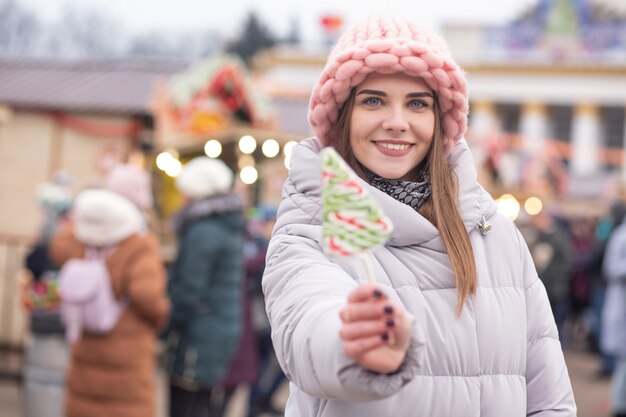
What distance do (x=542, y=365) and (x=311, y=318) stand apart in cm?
70

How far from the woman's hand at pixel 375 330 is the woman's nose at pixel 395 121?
0.61 metres

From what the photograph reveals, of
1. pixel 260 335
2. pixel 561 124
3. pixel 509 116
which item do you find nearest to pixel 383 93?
pixel 260 335

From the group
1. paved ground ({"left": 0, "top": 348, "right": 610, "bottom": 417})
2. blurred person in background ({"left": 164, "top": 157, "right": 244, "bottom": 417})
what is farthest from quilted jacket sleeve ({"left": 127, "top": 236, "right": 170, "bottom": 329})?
paved ground ({"left": 0, "top": 348, "right": 610, "bottom": 417})

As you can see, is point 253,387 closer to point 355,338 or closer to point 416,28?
point 416,28

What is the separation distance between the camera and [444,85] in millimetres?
2123

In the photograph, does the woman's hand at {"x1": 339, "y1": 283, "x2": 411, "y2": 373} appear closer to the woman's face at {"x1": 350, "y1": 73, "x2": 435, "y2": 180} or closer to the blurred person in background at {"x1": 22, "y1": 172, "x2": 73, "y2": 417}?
the woman's face at {"x1": 350, "y1": 73, "x2": 435, "y2": 180}

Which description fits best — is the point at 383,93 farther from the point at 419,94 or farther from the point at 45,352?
the point at 45,352

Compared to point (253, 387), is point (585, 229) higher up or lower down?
higher up

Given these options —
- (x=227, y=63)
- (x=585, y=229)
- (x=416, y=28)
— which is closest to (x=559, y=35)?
(x=585, y=229)

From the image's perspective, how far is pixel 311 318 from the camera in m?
1.70

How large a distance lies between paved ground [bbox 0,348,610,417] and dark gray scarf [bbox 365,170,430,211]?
532cm

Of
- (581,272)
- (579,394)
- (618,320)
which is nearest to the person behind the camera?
(618,320)

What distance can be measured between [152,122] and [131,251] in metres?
6.43

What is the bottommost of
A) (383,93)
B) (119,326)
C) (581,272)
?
(119,326)
